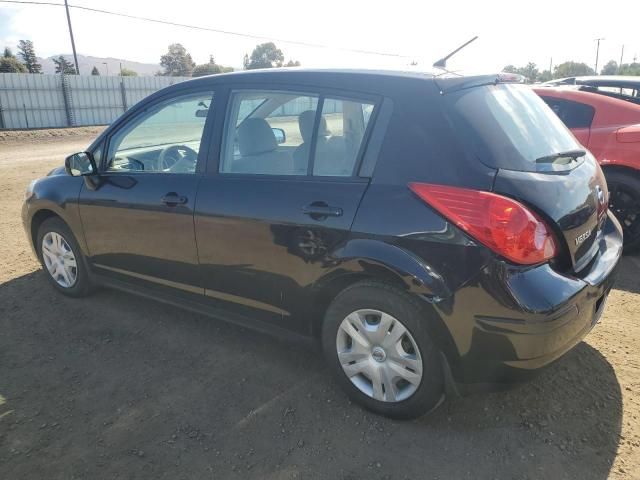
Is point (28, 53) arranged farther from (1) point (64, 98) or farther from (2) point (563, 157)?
(2) point (563, 157)

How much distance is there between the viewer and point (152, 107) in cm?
361

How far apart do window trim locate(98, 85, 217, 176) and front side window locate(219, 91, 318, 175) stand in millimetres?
135

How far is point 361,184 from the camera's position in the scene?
2.60 metres

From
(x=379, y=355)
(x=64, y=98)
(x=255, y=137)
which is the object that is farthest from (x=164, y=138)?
(x=64, y=98)

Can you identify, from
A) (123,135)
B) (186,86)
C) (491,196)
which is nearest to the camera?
(491,196)

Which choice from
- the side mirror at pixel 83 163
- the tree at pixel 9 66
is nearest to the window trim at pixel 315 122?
the side mirror at pixel 83 163

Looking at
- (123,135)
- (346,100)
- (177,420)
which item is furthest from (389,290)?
(123,135)

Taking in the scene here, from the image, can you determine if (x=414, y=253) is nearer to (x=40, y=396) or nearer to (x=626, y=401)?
(x=626, y=401)

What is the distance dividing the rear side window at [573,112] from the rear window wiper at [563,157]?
262 cm

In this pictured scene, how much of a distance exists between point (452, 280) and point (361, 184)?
0.66 m

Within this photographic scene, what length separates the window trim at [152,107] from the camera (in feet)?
10.7

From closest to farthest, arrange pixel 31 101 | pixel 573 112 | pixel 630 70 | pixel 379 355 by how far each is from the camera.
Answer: pixel 379 355 < pixel 573 112 < pixel 31 101 < pixel 630 70

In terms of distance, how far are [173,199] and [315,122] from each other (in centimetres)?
107

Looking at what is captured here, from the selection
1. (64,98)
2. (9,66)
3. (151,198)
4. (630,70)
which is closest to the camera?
(151,198)
